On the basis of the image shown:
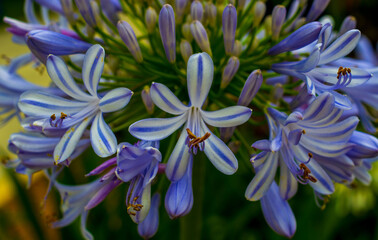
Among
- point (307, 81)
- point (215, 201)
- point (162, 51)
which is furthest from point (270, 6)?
point (307, 81)

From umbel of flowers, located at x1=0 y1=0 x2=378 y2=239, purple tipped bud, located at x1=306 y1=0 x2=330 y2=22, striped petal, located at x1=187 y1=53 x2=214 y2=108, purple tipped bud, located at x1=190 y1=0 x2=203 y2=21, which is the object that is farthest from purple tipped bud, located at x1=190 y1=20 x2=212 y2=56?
purple tipped bud, located at x1=306 y1=0 x2=330 y2=22

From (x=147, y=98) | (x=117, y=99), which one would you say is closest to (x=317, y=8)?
(x=147, y=98)

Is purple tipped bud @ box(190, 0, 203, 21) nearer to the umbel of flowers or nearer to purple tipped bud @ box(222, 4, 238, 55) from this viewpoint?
the umbel of flowers

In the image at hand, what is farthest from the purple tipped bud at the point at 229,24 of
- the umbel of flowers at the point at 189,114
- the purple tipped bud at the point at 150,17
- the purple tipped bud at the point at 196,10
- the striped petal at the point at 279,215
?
the striped petal at the point at 279,215

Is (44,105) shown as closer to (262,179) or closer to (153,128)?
(153,128)

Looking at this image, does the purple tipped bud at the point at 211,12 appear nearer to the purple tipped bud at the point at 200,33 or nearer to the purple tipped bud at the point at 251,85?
the purple tipped bud at the point at 200,33

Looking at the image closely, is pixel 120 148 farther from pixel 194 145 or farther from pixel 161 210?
pixel 161 210
